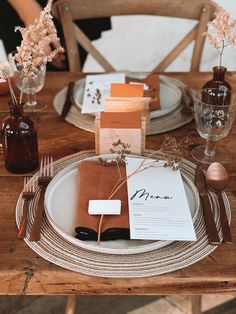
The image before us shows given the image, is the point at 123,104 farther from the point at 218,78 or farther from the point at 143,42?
the point at 143,42

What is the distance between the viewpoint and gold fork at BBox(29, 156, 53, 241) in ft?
2.87

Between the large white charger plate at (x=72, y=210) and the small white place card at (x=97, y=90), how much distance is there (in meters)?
0.26

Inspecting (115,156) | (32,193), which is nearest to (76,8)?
(115,156)

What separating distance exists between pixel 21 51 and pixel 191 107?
1.90ft

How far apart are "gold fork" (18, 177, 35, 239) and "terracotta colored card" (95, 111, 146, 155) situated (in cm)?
19

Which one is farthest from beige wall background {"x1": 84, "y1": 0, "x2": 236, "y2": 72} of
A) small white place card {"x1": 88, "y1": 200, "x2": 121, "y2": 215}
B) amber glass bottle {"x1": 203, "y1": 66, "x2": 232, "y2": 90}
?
small white place card {"x1": 88, "y1": 200, "x2": 121, "y2": 215}

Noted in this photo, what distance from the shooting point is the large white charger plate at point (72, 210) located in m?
0.83

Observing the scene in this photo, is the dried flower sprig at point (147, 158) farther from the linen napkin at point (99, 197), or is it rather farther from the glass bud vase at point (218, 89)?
the glass bud vase at point (218, 89)

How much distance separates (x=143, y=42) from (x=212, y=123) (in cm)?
237

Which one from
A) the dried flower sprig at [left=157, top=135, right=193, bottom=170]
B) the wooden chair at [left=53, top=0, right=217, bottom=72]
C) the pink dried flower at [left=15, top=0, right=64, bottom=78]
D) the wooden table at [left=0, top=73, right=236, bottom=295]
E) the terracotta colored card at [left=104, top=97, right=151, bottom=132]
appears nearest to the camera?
the wooden table at [left=0, top=73, right=236, bottom=295]

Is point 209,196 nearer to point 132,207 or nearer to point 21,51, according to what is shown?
point 132,207

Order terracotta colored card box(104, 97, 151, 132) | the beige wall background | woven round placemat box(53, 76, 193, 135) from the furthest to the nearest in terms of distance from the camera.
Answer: the beige wall background < woven round placemat box(53, 76, 193, 135) < terracotta colored card box(104, 97, 151, 132)

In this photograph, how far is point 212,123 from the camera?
111 cm

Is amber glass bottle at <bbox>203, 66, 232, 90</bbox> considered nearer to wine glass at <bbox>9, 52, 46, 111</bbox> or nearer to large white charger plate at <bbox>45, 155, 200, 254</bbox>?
large white charger plate at <bbox>45, 155, 200, 254</bbox>
